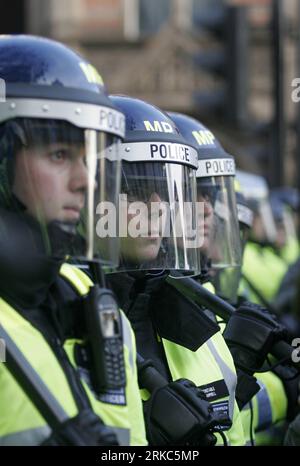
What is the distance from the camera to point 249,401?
453 centimetres

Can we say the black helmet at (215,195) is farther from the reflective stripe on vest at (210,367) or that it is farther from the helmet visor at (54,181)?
the helmet visor at (54,181)

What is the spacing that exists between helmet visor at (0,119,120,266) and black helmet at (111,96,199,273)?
0.77 meters

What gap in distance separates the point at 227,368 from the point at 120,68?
65.7 feet

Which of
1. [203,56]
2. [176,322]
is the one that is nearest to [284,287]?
[203,56]

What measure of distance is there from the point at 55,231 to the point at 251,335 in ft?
4.68

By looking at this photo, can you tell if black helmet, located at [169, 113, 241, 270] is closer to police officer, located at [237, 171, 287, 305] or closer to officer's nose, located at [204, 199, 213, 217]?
officer's nose, located at [204, 199, 213, 217]

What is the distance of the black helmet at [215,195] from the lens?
4840 mm

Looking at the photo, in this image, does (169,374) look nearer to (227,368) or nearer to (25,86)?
(227,368)

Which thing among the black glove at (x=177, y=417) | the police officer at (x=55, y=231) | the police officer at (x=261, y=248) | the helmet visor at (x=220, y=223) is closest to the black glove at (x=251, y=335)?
the helmet visor at (x=220, y=223)

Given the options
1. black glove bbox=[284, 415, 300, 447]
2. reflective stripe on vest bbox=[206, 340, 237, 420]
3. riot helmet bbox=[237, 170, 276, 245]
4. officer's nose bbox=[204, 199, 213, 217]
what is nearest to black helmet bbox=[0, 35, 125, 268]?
reflective stripe on vest bbox=[206, 340, 237, 420]

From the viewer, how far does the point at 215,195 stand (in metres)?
4.89

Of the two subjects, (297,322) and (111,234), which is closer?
(111,234)

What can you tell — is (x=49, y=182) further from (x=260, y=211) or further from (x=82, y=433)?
(x=260, y=211)

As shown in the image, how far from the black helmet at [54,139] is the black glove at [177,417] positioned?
0.55 metres
